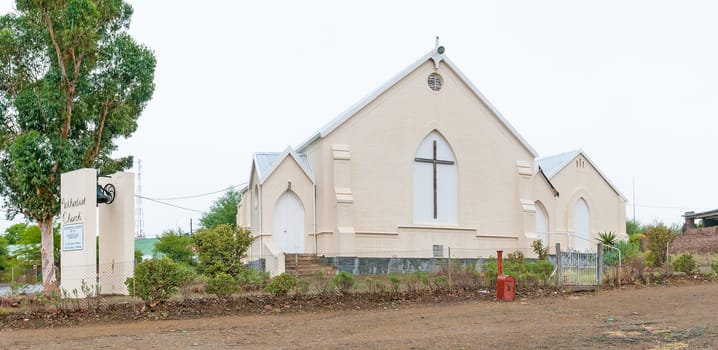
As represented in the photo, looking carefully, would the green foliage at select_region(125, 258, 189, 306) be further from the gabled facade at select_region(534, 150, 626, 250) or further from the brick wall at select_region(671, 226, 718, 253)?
the brick wall at select_region(671, 226, 718, 253)

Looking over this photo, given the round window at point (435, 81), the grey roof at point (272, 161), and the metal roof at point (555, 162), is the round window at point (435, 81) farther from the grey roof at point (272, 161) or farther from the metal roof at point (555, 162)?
the metal roof at point (555, 162)

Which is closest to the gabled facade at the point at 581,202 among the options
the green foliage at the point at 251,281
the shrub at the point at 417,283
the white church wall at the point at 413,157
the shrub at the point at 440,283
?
the white church wall at the point at 413,157

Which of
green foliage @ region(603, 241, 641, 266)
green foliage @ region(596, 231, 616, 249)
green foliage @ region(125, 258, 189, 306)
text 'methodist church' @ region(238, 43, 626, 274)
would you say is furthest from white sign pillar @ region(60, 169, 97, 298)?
green foliage @ region(596, 231, 616, 249)

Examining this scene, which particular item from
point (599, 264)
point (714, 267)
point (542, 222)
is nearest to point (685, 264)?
point (714, 267)

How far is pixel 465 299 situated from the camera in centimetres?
2247

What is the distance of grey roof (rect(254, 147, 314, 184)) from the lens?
116 ft

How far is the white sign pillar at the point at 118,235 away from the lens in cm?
2498

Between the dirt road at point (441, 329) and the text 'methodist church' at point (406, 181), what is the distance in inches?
553

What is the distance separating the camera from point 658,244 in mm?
30766

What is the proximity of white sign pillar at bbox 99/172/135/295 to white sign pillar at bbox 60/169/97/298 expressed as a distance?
26.8 inches

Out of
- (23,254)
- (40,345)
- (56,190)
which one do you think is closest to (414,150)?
(56,190)

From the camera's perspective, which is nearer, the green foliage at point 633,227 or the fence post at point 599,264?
the fence post at point 599,264

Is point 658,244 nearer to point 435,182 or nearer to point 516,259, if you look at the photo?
point 516,259

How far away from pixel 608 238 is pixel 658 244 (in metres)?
10.7
